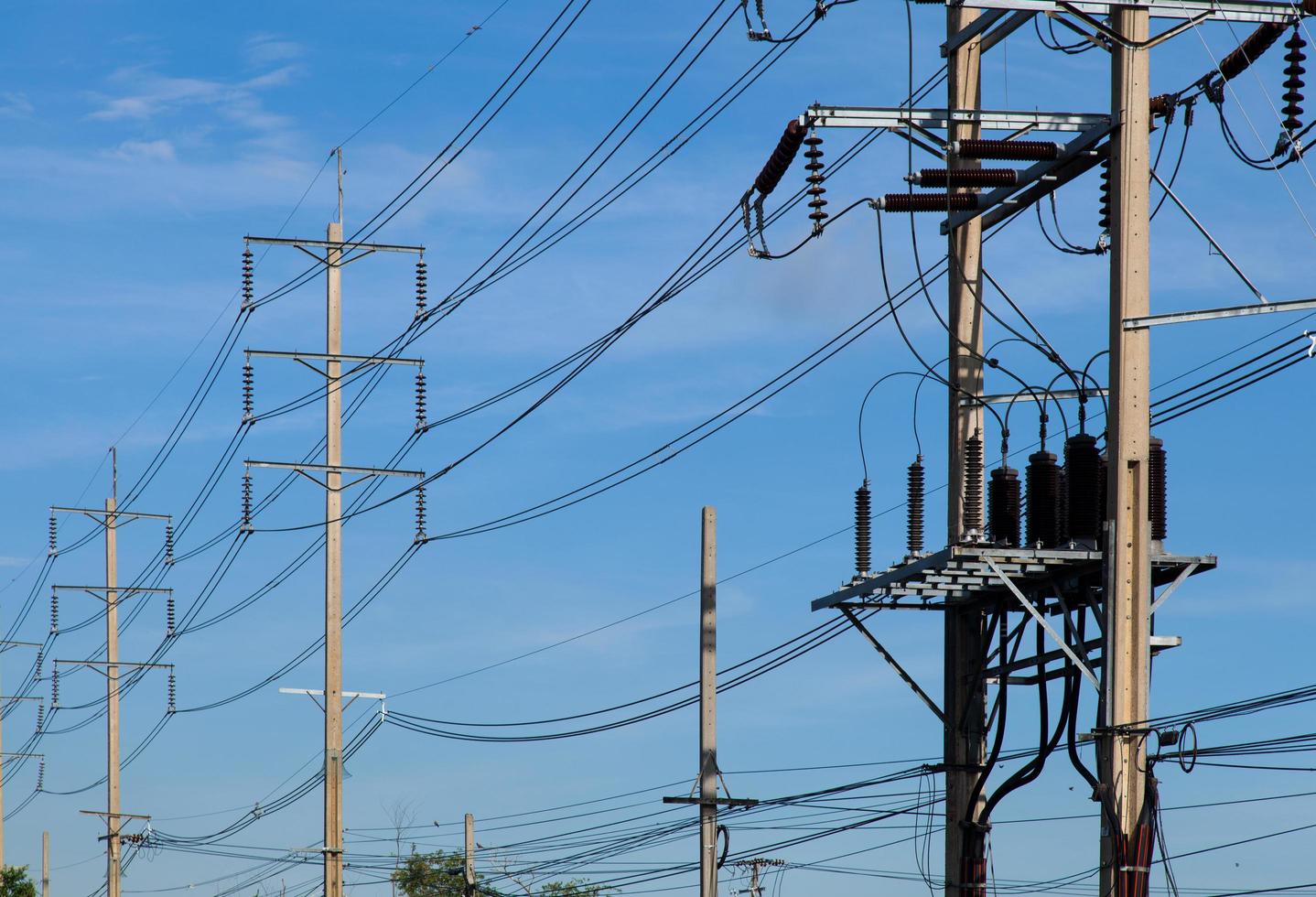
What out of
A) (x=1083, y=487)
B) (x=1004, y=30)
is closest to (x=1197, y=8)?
(x=1004, y=30)

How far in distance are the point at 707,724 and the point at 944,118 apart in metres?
9.51

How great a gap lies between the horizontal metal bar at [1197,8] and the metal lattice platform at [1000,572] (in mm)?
4723

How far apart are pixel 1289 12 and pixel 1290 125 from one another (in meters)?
0.99

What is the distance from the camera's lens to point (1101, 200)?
20.8 metres

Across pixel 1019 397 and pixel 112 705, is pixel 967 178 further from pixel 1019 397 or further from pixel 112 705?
pixel 112 705

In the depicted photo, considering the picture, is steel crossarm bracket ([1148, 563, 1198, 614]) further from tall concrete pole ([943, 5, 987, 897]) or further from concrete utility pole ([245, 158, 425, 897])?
concrete utility pole ([245, 158, 425, 897])

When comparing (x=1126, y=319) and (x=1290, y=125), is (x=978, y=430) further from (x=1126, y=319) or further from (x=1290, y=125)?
(x=1290, y=125)

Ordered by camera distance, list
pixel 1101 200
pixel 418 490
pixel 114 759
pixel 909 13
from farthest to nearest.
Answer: pixel 114 759 < pixel 418 490 < pixel 1101 200 < pixel 909 13

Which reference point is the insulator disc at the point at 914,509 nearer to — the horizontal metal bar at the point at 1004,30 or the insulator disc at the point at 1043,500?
the insulator disc at the point at 1043,500

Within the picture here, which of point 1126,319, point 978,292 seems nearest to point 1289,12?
point 1126,319

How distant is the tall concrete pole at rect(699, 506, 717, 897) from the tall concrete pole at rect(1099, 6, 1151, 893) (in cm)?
888

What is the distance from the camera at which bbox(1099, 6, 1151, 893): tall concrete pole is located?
56.9 ft

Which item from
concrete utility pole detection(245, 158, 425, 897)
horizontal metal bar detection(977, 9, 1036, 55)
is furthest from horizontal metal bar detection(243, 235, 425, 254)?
horizontal metal bar detection(977, 9, 1036, 55)

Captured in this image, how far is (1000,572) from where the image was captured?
18.9 meters
